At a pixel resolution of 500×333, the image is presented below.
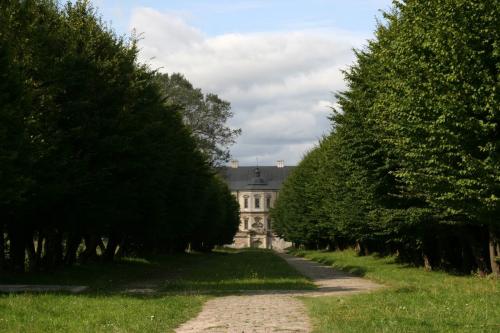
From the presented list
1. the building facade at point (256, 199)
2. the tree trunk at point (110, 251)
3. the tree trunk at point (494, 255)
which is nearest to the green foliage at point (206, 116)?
the tree trunk at point (110, 251)

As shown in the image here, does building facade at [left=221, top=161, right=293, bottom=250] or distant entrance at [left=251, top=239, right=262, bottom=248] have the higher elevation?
building facade at [left=221, top=161, right=293, bottom=250]

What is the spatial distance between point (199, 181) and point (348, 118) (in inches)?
844

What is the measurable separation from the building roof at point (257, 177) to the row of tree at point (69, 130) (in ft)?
469

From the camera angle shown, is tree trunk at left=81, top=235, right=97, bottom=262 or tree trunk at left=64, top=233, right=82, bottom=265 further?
tree trunk at left=81, top=235, right=97, bottom=262

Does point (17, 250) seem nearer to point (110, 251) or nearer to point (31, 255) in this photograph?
point (31, 255)

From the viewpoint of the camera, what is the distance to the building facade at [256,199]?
17488 cm

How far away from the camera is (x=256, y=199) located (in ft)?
592

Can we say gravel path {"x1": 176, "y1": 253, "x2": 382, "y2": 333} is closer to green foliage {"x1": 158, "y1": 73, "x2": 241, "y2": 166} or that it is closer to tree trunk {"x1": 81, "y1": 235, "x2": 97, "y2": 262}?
tree trunk {"x1": 81, "y1": 235, "x2": 97, "y2": 262}

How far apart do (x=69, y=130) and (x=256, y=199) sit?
152m

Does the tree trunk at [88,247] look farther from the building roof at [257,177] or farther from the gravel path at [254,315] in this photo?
the building roof at [257,177]

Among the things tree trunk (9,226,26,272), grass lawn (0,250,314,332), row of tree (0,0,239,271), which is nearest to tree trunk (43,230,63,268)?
row of tree (0,0,239,271)

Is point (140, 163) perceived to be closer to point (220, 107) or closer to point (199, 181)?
point (199, 181)

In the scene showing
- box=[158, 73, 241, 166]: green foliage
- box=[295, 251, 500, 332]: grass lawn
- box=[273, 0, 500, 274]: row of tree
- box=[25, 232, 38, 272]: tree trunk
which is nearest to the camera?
box=[295, 251, 500, 332]: grass lawn

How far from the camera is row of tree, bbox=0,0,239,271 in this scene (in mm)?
23906
